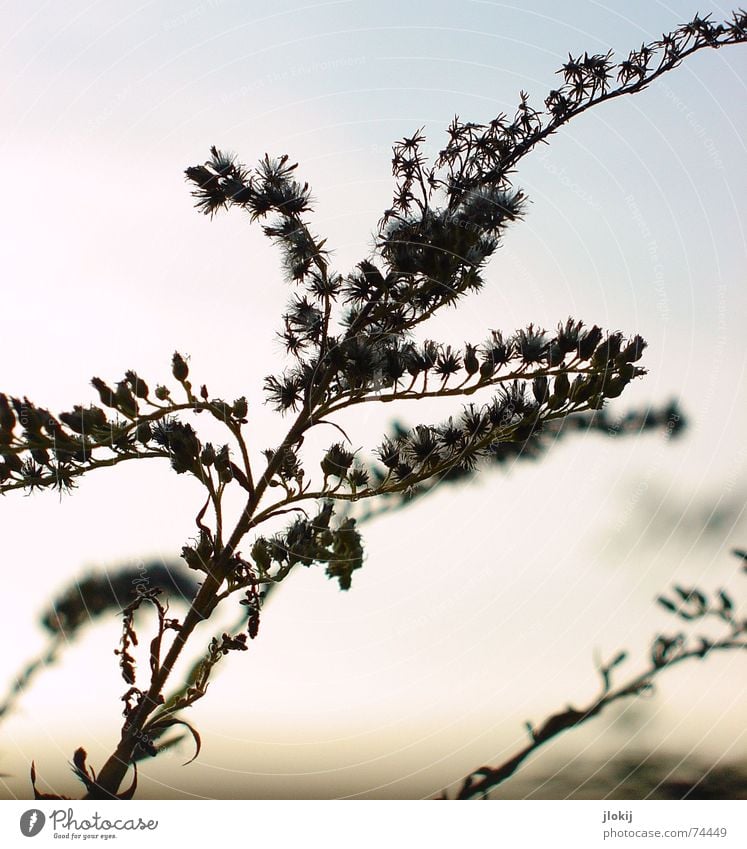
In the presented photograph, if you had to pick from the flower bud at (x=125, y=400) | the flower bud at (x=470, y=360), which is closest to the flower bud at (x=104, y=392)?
the flower bud at (x=125, y=400)

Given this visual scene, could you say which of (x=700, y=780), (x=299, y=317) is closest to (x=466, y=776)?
(x=700, y=780)

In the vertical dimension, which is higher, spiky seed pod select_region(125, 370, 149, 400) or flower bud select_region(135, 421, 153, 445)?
spiky seed pod select_region(125, 370, 149, 400)

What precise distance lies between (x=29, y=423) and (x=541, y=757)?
816 millimetres

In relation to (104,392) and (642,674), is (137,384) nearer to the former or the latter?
(104,392)

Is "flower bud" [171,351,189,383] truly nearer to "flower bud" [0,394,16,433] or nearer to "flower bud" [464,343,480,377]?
"flower bud" [0,394,16,433]

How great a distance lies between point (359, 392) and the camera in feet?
3.82

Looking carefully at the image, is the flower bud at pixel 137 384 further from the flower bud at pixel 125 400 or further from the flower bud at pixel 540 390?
the flower bud at pixel 540 390

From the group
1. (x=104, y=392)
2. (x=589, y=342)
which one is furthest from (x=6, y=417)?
(x=589, y=342)
